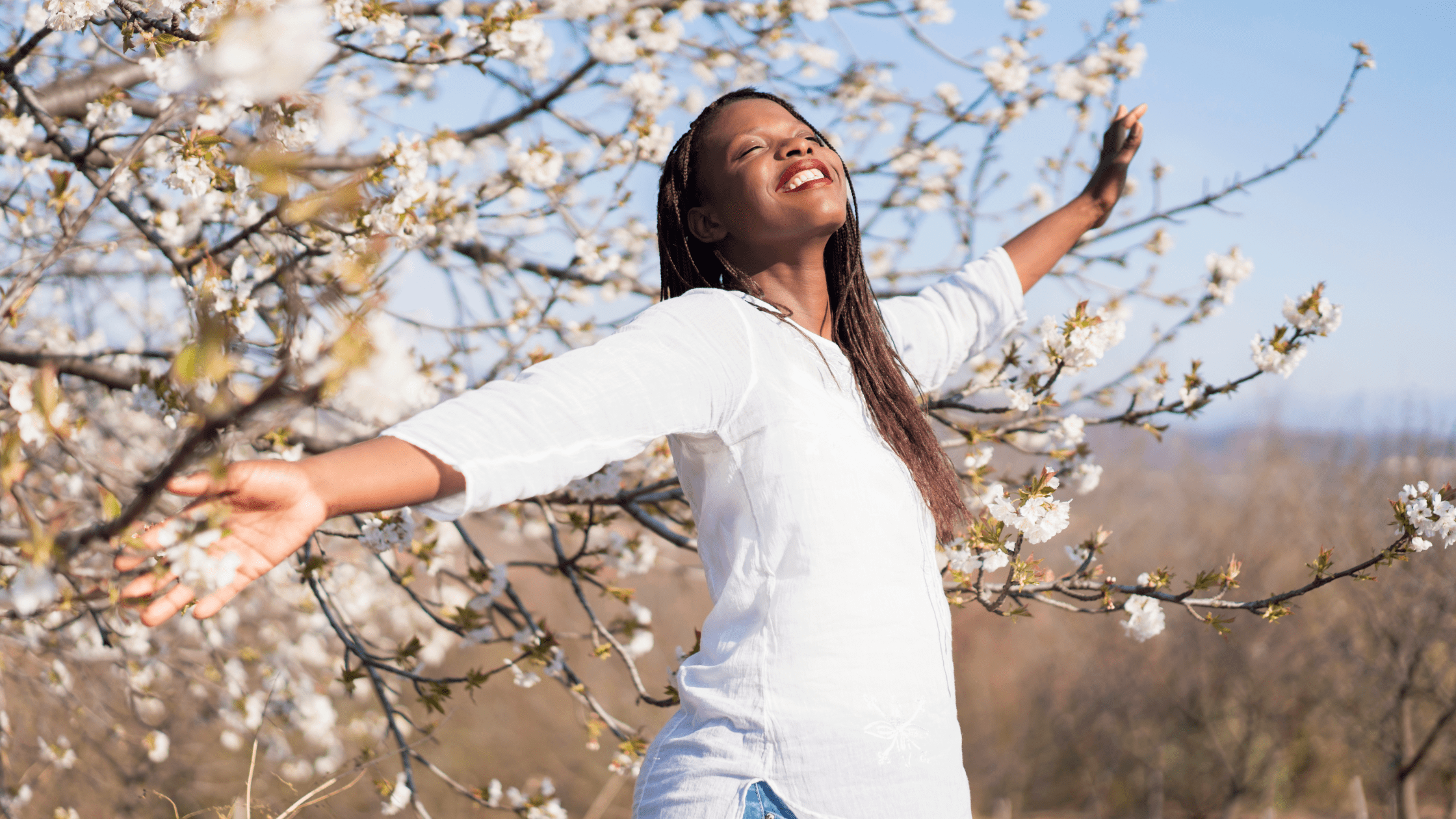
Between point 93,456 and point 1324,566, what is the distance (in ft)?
6.60

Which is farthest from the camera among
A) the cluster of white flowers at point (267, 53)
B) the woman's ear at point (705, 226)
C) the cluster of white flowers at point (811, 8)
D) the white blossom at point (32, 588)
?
the cluster of white flowers at point (811, 8)

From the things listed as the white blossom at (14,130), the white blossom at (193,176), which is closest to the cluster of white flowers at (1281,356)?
the white blossom at (193,176)

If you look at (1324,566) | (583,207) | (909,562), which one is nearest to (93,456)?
(909,562)

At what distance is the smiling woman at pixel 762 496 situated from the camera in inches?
37.1

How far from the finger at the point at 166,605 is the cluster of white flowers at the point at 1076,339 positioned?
169 cm

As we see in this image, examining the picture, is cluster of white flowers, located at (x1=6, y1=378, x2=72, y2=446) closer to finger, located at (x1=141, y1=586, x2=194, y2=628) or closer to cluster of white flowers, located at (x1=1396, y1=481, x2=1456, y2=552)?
finger, located at (x1=141, y1=586, x2=194, y2=628)

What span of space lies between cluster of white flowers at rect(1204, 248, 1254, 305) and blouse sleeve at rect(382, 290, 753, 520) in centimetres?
199

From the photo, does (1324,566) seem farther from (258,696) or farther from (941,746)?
(258,696)

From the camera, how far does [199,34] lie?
177 centimetres

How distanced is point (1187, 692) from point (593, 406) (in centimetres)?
862

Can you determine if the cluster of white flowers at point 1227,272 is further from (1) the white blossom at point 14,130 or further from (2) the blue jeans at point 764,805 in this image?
(1) the white blossom at point 14,130

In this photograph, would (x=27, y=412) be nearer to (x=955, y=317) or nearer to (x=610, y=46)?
(x=955, y=317)

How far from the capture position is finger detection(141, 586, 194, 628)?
32.4 inches

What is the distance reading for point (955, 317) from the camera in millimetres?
2000
